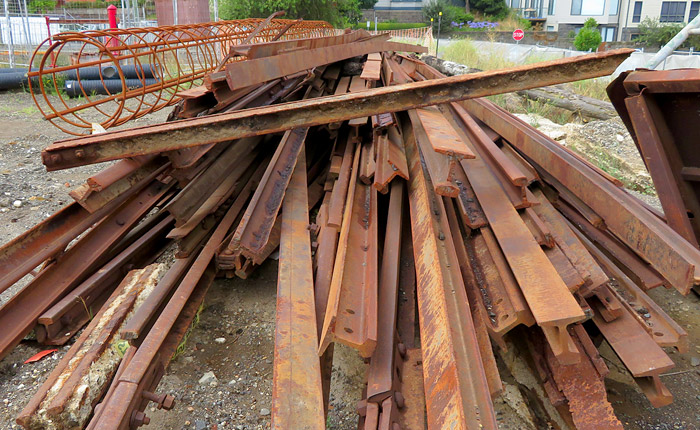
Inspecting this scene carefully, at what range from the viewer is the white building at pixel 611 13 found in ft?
114

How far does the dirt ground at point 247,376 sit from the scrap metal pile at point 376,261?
24 cm

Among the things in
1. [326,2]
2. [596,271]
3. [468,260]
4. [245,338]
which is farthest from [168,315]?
[326,2]

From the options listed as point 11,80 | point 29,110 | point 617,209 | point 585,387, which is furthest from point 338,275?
point 11,80

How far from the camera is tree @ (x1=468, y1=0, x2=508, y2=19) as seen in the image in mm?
45688

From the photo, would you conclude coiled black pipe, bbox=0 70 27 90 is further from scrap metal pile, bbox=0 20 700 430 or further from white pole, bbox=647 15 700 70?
white pole, bbox=647 15 700 70

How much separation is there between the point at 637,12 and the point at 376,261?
4410cm

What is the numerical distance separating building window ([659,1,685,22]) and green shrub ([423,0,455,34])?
1626 centimetres

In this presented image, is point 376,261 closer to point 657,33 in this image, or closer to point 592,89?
point 592,89

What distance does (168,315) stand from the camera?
2.62 metres

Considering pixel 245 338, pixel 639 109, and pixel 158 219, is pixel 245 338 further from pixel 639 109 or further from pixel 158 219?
pixel 639 109

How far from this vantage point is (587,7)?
129 ft

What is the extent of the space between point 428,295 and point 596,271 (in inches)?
33.5

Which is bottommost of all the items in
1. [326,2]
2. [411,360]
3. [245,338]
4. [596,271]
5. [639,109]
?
[245,338]

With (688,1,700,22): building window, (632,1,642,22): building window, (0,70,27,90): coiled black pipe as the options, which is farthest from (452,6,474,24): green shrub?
(0,70,27,90): coiled black pipe
